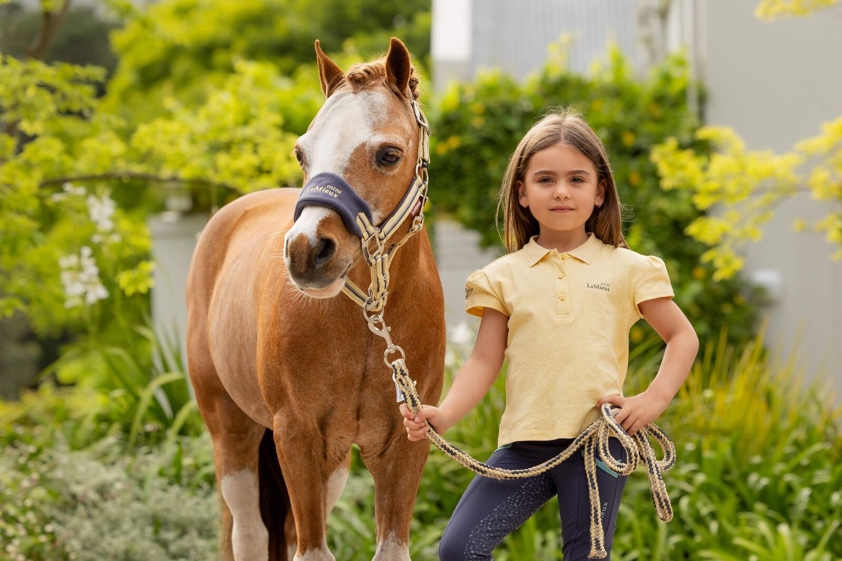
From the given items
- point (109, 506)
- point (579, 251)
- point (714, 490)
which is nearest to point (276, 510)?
point (579, 251)

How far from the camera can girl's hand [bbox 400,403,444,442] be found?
2119 millimetres

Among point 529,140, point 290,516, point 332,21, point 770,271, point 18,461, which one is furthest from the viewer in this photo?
point 332,21

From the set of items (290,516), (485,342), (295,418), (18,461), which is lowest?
(18,461)

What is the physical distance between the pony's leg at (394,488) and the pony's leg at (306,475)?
0.11m

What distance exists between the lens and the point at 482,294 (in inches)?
93.3

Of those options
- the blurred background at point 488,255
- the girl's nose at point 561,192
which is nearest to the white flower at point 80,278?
the blurred background at point 488,255

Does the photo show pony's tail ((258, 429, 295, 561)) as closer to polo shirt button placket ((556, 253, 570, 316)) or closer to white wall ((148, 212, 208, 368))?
polo shirt button placket ((556, 253, 570, 316))

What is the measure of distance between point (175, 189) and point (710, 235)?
4718 mm

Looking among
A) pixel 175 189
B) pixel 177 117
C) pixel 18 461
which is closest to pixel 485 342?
pixel 18 461

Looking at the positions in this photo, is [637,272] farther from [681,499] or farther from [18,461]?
[18,461]

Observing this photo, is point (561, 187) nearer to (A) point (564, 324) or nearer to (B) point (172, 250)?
(A) point (564, 324)

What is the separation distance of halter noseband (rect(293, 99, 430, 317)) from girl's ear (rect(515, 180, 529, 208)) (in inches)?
13.6

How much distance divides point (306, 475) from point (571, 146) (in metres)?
1.09

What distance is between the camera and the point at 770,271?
7.95m
